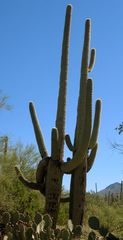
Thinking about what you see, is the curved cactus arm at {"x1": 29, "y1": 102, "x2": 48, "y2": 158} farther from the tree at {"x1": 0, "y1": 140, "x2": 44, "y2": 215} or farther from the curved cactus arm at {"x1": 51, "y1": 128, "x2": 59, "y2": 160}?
the tree at {"x1": 0, "y1": 140, "x2": 44, "y2": 215}

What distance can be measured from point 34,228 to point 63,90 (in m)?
4.83

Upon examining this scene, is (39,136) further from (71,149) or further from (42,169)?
(42,169)

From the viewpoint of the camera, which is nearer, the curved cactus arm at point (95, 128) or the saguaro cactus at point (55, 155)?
the saguaro cactus at point (55, 155)

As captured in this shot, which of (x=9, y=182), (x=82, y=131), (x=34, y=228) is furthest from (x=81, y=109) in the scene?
(x=9, y=182)

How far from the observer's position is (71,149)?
8664 millimetres

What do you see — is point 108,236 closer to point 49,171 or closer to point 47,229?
point 47,229

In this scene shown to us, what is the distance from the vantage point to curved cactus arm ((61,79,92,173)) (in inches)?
299

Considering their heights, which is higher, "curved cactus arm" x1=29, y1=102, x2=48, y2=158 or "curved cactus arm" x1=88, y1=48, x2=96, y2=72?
"curved cactus arm" x1=88, y1=48, x2=96, y2=72

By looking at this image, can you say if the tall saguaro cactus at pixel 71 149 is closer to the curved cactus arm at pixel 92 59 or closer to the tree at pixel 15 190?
the curved cactus arm at pixel 92 59

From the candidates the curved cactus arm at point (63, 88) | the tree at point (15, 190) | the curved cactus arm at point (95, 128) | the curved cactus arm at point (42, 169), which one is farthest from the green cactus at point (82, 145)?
the tree at point (15, 190)

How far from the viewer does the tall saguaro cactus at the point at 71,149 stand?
7.84m

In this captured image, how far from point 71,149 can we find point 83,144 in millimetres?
990

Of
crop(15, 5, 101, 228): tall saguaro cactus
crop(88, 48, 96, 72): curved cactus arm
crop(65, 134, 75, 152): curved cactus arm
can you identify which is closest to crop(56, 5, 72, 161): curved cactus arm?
crop(15, 5, 101, 228): tall saguaro cactus

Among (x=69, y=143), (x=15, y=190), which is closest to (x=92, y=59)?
(x=69, y=143)
